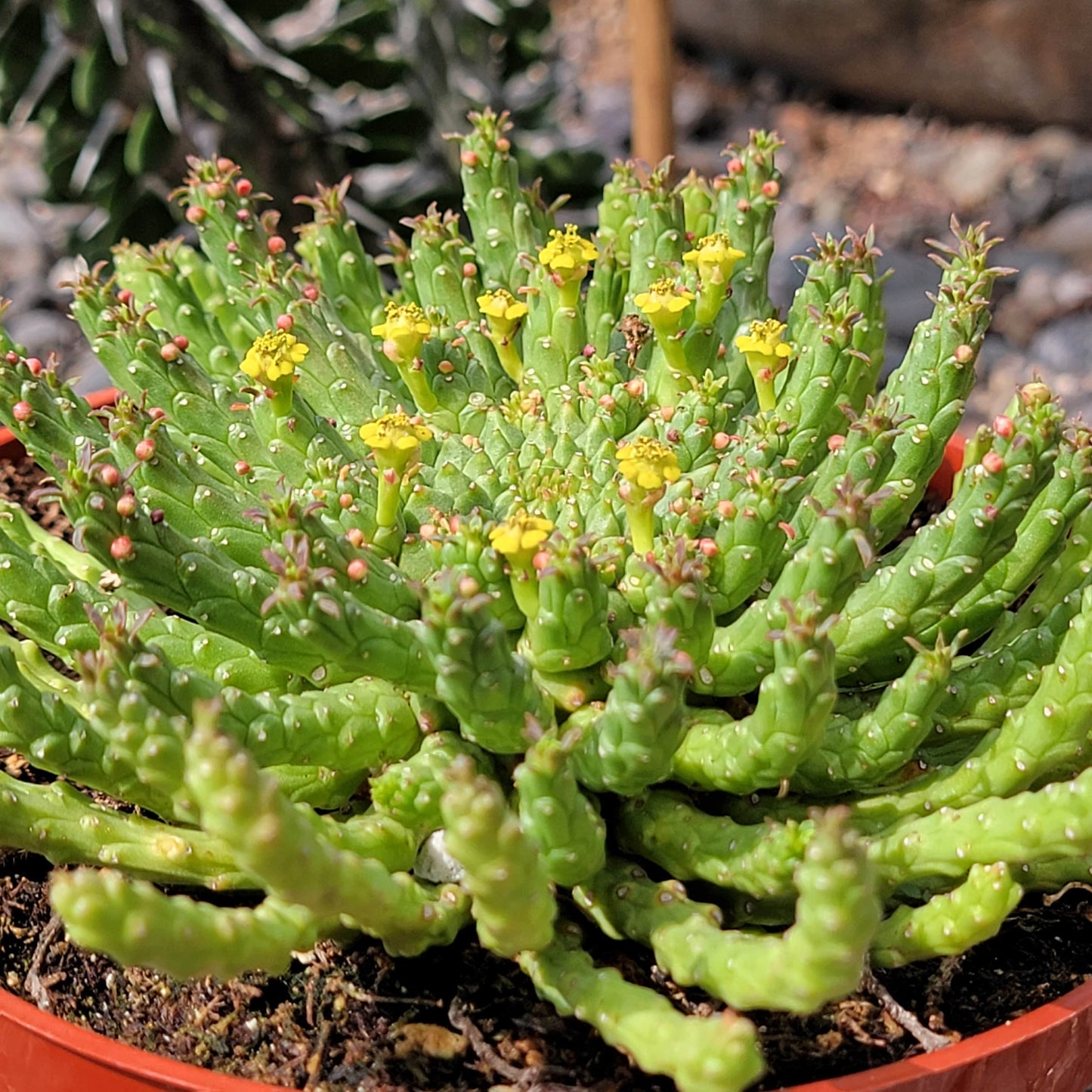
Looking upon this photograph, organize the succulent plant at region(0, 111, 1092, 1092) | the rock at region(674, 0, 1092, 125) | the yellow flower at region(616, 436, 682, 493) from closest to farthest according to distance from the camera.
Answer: the succulent plant at region(0, 111, 1092, 1092), the yellow flower at region(616, 436, 682, 493), the rock at region(674, 0, 1092, 125)

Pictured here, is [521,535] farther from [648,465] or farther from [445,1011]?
[445,1011]

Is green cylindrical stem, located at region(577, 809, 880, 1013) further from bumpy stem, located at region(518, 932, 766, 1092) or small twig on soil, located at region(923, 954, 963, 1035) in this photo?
small twig on soil, located at region(923, 954, 963, 1035)

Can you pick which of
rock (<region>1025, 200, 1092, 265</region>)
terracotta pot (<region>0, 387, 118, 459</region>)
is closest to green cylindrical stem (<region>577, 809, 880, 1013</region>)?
terracotta pot (<region>0, 387, 118, 459</region>)

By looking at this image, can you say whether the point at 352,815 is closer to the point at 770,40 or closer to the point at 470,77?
the point at 470,77

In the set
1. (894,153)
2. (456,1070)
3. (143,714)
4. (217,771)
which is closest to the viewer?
(217,771)

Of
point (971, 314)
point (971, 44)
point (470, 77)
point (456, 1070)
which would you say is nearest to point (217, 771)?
point (456, 1070)

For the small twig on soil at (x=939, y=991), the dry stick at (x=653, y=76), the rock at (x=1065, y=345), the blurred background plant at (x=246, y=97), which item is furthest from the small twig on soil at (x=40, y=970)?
the rock at (x=1065, y=345)
